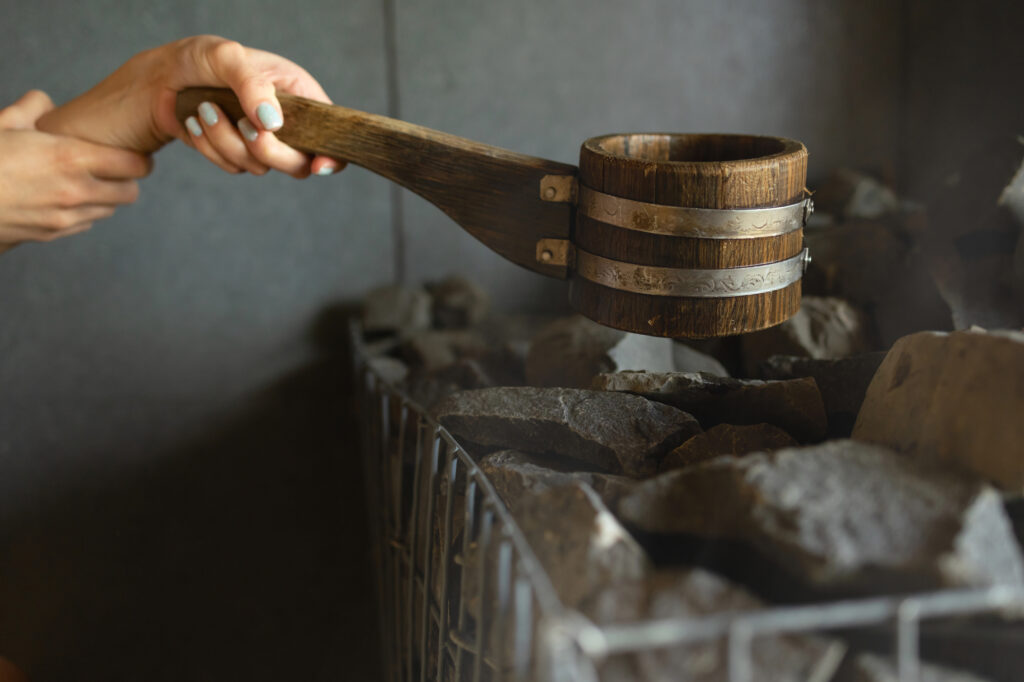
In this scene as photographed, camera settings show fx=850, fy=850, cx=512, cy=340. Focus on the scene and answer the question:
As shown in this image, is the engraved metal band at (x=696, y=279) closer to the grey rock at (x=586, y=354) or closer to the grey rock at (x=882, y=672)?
the grey rock at (x=586, y=354)

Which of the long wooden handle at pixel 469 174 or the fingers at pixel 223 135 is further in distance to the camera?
the fingers at pixel 223 135

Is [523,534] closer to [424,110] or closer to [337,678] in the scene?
[337,678]

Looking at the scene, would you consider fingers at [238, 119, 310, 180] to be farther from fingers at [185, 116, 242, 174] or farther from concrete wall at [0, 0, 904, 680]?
concrete wall at [0, 0, 904, 680]

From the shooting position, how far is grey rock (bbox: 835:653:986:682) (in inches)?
24.5

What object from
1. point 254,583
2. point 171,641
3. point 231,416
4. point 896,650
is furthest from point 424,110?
point 896,650

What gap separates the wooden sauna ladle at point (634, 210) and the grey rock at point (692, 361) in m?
0.24

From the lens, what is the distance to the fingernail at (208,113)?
48.4 inches

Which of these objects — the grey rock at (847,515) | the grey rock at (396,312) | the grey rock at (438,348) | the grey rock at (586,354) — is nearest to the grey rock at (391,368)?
the grey rock at (438,348)

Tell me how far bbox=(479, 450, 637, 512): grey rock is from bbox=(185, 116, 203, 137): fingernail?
0.70m

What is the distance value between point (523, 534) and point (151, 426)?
4.67 ft

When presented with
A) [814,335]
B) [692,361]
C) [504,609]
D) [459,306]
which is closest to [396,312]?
[459,306]

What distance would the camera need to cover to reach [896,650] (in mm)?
585

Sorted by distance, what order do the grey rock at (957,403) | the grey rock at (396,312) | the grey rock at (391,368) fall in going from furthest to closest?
1. the grey rock at (396,312)
2. the grey rock at (391,368)
3. the grey rock at (957,403)

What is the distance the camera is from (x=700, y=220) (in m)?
0.90
